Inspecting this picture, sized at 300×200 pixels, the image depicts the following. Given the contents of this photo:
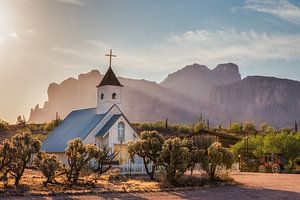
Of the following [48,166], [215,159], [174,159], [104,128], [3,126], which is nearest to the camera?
[48,166]

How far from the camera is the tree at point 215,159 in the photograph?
27547mm

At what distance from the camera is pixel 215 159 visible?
90.2 ft

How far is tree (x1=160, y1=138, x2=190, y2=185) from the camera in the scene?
26000 mm

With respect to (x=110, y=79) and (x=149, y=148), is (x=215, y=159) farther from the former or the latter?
(x=110, y=79)

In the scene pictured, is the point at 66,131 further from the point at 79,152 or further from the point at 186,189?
the point at 186,189

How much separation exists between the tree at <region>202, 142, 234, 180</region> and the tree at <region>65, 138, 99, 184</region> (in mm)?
6837

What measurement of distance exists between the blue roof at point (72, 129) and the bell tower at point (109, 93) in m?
1.15

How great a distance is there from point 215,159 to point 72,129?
67.0 ft

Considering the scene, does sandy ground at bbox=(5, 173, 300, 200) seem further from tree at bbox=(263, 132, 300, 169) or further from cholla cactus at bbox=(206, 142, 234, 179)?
tree at bbox=(263, 132, 300, 169)

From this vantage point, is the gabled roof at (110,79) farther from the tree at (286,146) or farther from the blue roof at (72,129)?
the tree at (286,146)

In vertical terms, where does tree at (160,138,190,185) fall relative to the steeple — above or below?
below

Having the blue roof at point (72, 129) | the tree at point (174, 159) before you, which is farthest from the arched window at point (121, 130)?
the tree at point (174, 159)

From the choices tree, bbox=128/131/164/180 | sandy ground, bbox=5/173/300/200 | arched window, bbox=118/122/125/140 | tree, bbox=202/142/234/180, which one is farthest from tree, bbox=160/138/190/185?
arched window, bbox=118/122/125/140

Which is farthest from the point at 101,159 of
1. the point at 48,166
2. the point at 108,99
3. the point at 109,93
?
the point at 109,93
